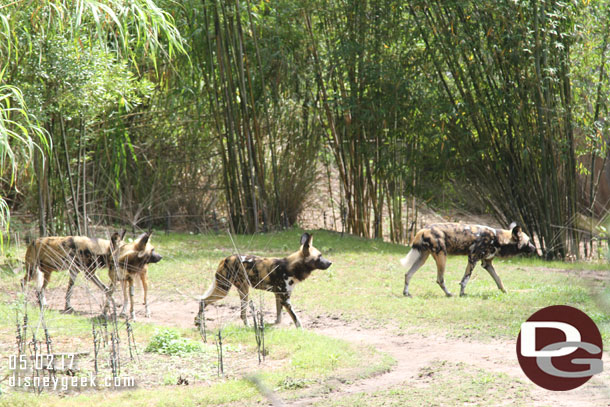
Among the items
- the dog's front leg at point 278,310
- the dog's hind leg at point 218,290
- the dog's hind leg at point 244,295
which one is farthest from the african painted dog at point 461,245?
the dog's hind leg at point 218,290

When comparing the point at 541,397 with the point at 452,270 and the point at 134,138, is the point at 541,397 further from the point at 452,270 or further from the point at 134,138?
the point at 134,138

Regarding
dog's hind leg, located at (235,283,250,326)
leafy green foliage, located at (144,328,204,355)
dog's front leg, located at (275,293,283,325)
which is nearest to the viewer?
leafy green foliage, located at (144,328,204,355)

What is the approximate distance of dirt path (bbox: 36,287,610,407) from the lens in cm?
474

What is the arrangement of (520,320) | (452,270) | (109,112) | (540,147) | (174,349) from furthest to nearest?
(109,112)
(540,147)
(452,270)
(520,320)
(174,349)

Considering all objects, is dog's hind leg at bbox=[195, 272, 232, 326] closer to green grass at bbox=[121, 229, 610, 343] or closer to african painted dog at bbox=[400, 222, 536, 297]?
green grass at bbox=[121, 229, 610, 343]

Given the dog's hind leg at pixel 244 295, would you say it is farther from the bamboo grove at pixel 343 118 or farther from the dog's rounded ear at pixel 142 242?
the bamboo grove at pixel 343 118

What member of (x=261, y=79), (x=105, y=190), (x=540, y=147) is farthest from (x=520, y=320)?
(x=105, y=190)

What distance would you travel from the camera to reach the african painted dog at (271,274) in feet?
21.9

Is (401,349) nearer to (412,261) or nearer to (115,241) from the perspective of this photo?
(412,261)

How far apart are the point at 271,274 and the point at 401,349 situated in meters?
1.32

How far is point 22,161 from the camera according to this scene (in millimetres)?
9211

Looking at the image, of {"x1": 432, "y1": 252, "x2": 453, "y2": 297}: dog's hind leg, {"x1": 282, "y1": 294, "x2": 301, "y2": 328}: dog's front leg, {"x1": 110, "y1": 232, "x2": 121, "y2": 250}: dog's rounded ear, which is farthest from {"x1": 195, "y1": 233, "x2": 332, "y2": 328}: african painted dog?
{"x1": 432, "y1": 252, "x2": 453, "y2": 297}: dog's hind leg

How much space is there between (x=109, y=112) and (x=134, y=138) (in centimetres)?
159

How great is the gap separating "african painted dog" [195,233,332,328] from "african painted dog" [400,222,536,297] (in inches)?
76.7
